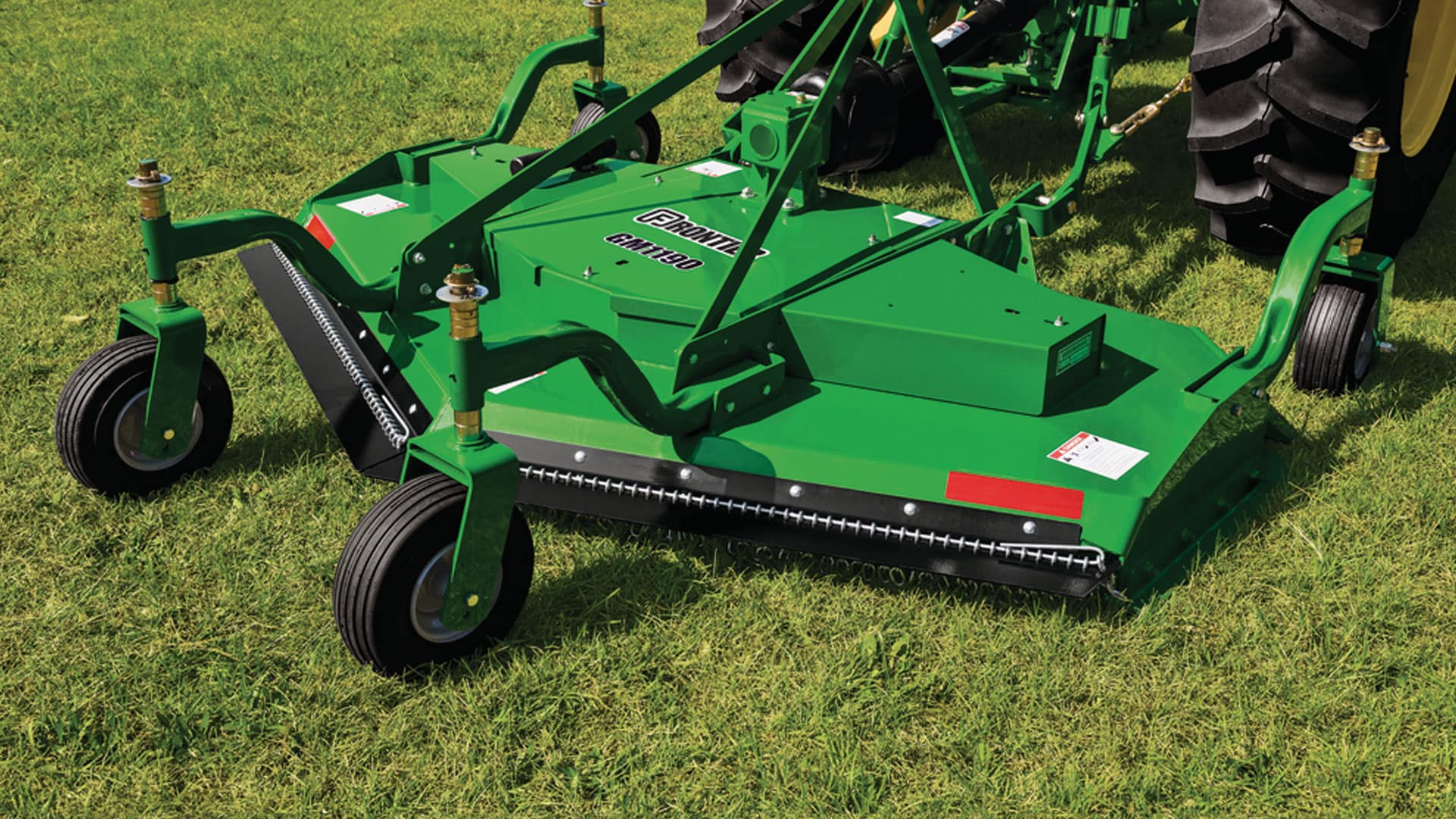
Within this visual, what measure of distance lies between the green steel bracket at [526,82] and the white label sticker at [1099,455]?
2488mm

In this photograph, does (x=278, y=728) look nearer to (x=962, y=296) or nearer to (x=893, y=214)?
(x=962, y=296)

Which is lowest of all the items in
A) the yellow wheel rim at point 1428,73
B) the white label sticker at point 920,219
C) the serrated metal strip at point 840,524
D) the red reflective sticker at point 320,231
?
the serrated metal strip at point 840,524

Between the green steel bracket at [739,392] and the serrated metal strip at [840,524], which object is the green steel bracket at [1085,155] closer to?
the green steel bracket at [739,392]

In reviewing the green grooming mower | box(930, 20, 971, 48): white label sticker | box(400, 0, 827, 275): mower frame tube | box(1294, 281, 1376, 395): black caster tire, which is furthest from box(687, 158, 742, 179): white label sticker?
box(1294, 281, 1376, 395): black caster tire

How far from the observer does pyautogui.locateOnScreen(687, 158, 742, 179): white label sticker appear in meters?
4.43

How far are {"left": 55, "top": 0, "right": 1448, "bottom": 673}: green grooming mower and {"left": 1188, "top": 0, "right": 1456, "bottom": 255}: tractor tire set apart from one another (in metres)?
0.08

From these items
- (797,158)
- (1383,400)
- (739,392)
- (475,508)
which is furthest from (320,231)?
(1383,400)

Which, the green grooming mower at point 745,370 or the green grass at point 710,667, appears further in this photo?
the green grooming mower at point 745,370

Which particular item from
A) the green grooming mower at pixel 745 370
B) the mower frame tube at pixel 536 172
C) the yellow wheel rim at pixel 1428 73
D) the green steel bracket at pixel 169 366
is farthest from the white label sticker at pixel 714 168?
the yellow wheel rim at pixel 1428 73

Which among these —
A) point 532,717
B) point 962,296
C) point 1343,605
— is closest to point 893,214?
point 962,296

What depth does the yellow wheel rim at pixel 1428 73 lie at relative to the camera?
4.78 metres

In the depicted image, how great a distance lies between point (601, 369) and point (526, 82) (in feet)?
7.45

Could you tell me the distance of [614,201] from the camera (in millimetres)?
4207

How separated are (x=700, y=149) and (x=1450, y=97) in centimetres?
330
